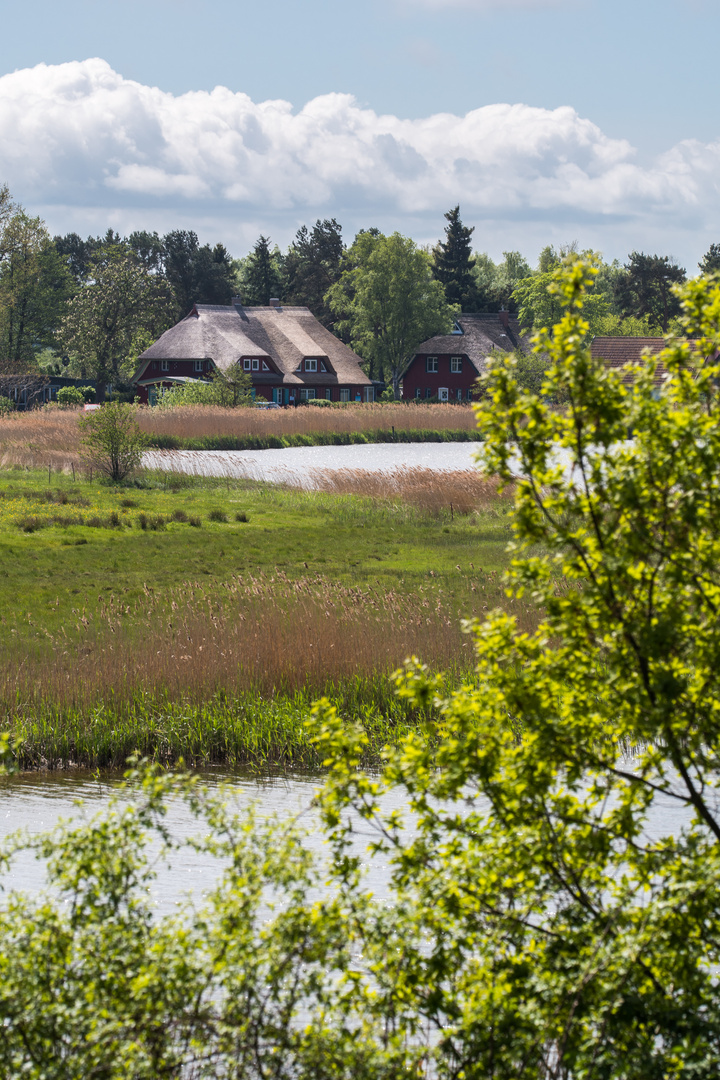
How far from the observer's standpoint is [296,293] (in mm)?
116250

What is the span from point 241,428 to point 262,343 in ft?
145

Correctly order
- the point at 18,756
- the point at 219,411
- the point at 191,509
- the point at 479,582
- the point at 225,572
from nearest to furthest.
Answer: the point at 18,756 → the point at 479,582 → the point at 225,572 → the point at 191,509 → the point at 219,411

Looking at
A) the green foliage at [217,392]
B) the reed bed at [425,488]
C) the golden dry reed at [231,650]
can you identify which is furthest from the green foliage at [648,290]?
the golden dry reed at [231,650]

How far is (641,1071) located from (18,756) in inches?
302

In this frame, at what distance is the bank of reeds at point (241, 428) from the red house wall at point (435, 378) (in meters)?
30.7

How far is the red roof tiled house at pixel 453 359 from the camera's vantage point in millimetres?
95625

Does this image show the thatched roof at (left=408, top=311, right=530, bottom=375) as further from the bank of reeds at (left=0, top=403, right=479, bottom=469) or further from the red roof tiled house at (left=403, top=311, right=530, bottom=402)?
the bank of reeds at (left=0, top=403, right=479, bottom=469)

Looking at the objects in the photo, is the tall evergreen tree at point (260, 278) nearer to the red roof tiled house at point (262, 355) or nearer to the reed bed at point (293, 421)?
the red roof tiled house at point (262, 355)

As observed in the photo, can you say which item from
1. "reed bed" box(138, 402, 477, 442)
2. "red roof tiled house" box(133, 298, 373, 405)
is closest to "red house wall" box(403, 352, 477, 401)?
"red roof tiled house" box(133, 298, 373, 405)

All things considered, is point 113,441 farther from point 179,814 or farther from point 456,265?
point 456,265

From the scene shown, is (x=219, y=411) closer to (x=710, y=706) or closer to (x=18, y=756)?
(x=18, y=756)

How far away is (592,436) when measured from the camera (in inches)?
152

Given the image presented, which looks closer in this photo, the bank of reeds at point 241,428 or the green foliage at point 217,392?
the bank of reeds at point 241,428

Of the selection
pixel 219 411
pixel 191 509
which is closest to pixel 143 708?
pixel 191 509
